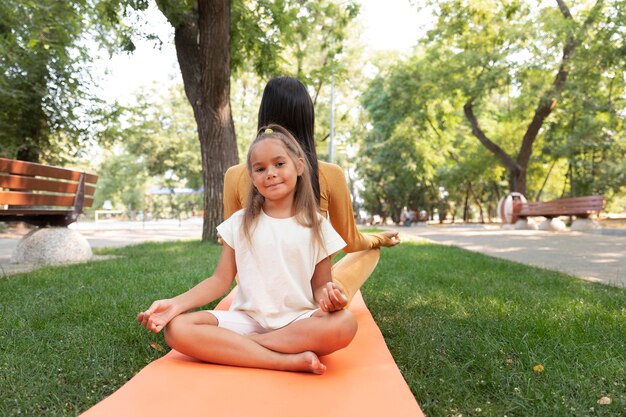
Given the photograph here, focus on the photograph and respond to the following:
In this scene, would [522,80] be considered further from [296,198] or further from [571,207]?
[296,198]

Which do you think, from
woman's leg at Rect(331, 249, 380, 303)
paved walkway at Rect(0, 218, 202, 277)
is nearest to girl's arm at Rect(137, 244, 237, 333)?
woman's leg at Rect(331, 249, 380, 303)

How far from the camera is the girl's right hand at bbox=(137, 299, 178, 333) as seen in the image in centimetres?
235

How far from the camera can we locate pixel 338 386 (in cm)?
228

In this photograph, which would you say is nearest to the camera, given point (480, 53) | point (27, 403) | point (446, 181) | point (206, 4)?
point (27, 403)

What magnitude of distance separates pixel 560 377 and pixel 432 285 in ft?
9.83

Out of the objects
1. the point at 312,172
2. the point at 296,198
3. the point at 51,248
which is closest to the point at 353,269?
the point at 312,172

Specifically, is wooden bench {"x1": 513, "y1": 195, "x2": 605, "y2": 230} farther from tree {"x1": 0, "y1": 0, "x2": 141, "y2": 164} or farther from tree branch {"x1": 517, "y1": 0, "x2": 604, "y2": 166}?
tree {"x1": 0, "y1": 0, "x2": 141, "y2": 164}

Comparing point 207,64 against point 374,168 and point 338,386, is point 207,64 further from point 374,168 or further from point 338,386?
point 374,168

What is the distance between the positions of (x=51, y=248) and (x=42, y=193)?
106 centimetres

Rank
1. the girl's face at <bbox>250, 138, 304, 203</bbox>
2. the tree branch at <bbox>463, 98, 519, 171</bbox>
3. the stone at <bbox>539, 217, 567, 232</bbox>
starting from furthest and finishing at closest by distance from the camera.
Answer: the tree branch at <bbox>463, 98, 519, 171</bbox> < the stone at <bbox>539, 217, 567, 232</bbox> < the girl's face at <bbox>250, 138, 304, 203</bbox>

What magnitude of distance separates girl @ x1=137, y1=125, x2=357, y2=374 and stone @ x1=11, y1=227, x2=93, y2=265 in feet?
21.0

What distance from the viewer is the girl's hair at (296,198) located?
2608 millimetres

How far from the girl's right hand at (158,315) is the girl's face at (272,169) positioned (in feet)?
2.32

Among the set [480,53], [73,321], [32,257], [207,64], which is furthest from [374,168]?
[73,321]
